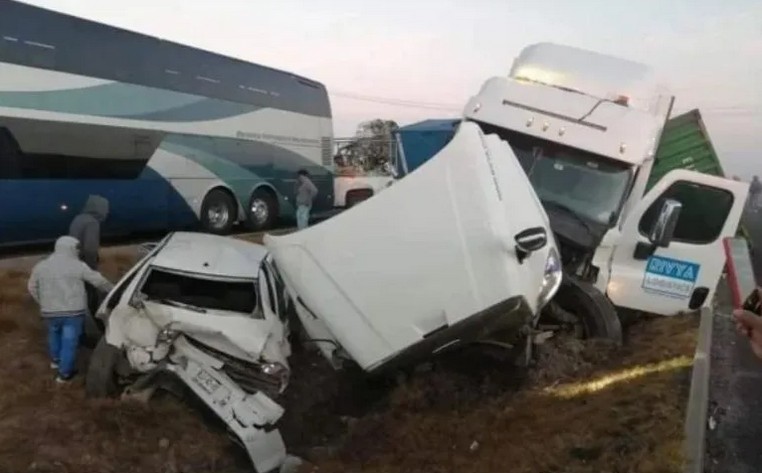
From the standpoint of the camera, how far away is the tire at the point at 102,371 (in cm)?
670

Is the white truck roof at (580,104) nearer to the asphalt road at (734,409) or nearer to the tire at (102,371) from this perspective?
the asphalt road at (734,409)

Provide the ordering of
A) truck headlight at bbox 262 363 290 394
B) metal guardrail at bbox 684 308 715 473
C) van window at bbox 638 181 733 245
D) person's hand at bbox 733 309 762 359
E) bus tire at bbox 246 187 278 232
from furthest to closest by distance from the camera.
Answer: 1. bus tire at bbox 246 187 278 232
2. van window at bbox 638 181 733 245
3. truck headlight at bbox 262 363 290 394
4. metal guardrail at bbox 684 308 715 473
5. person's hand at bbox 733 309 762 359

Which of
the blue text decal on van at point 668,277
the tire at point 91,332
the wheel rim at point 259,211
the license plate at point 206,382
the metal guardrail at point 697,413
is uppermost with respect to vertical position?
the blue text decal on van at point 668,277

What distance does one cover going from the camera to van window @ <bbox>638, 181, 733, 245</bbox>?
8.39m

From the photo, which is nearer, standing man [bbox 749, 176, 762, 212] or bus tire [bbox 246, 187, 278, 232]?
standing man [bbox 749, 176, 762, 212]

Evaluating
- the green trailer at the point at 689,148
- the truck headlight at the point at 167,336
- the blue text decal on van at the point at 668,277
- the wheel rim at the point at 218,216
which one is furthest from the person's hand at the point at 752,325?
the wheel rim at the point at 218,216

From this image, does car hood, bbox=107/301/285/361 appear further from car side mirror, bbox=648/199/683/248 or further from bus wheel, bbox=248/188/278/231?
bus wheel, bbox=248/188/278/231

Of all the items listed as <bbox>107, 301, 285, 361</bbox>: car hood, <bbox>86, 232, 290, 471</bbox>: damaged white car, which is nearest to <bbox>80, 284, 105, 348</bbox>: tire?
<bbox>86, 232, 290, 471</bbox>: damaged white car

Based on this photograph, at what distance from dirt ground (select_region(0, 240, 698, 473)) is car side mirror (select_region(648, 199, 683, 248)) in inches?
38.5

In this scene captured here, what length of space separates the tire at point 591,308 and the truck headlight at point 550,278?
4.00 feet

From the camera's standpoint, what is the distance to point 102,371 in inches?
263

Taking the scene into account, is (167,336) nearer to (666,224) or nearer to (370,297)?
(370,297)

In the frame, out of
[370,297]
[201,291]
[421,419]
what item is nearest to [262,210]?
[201,291]

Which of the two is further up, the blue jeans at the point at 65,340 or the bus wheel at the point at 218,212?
the blue jeans at the point at 65,340
